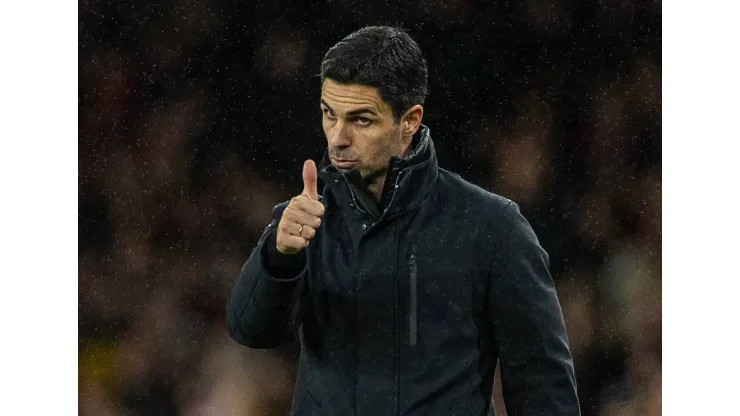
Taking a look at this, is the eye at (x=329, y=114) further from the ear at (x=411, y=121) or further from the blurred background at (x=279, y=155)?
the blurred background at (x=279, y=155)

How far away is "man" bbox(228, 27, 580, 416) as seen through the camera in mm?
1442

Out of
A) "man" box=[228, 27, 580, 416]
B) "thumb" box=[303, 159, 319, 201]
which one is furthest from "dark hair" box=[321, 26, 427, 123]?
"thumb" box=[303, 159, 319, 201]

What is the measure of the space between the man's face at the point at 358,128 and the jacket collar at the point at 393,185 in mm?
20

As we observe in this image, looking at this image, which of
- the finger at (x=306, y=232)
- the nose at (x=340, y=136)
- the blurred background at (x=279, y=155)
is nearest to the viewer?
the finger at (x=306, y=232)

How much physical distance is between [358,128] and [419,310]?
10.8 inches

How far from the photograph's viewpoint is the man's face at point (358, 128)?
1438mm

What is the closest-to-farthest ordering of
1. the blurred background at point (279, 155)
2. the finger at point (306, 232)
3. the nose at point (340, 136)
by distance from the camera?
the finger at point (306, 232) → the nose at point (340, 136) → the blurred background at point (279, 155)

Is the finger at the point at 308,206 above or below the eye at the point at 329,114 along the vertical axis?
below

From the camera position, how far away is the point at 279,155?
228 centimetres

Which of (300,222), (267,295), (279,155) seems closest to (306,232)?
(300,222)

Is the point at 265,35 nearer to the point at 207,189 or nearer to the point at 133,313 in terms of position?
the point at 207,189

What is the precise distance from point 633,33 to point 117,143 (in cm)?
114

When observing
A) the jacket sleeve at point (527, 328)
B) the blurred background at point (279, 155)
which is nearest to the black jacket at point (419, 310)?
the jacket sleeve at point (527, 328)

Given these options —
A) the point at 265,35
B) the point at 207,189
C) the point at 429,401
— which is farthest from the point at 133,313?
the point at 429,401
